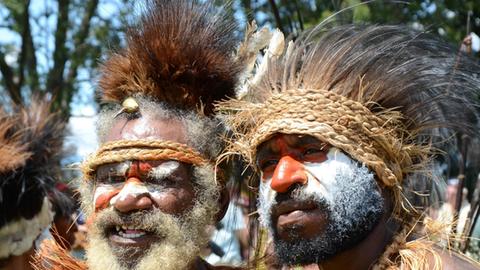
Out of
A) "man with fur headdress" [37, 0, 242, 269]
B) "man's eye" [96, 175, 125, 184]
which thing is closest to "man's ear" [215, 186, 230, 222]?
"man with fur headdress" [37, 0, 242, 269]

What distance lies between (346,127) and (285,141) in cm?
26

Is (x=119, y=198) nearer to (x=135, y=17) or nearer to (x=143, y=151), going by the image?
(x=143, y=151)

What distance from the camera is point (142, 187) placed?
11.3 feet

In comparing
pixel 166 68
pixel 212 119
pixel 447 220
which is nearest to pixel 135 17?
pixel 166 68

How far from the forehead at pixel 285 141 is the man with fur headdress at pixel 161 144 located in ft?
2.10

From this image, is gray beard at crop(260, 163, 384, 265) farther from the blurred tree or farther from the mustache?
the blurred tree

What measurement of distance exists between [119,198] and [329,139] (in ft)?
3.76

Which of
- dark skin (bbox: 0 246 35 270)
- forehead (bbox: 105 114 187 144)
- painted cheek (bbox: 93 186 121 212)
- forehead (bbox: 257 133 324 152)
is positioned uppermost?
forehead (bbox: 105 114 187 144)

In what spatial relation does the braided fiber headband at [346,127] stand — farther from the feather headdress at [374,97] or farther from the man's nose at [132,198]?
the man's nose at [132,198]

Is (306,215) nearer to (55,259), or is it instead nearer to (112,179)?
(112,179)

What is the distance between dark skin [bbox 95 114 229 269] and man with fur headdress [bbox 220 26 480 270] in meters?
0.43

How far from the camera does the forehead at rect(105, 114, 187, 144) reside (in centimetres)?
356

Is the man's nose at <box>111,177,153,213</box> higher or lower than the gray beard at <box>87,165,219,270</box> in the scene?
higher

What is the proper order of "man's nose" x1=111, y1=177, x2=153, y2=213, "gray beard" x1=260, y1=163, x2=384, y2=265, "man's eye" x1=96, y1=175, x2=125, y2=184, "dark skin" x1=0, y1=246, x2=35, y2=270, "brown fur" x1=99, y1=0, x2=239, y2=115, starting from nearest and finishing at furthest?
1. "gray beard" x1=260, y1=163, x2=384, y2=265
2. "man's nose" x1=111, y1=177, x2=153, y2=213
3. "man's eye" x1=96, y1=175, x2=125, y2=184
4. "brown fur" x1=99, y1=0, x2=239, y2=115
5. "dark skin" x1=0, y1=246, x2=35, y2=270
